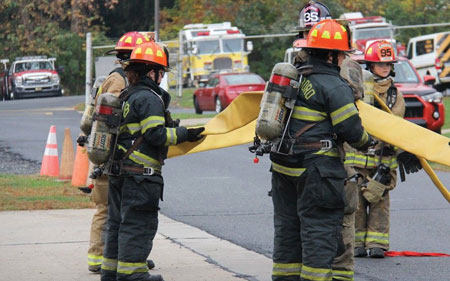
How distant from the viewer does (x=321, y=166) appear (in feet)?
22.1

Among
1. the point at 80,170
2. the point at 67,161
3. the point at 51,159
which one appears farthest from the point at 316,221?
the point at 51,159

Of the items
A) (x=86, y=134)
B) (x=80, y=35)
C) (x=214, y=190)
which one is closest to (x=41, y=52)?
(x=80, y=35)

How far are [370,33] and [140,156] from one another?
3536 centimetres

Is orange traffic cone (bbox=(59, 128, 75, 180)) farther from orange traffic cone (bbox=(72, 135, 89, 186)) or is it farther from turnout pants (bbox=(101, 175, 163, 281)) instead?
turnout pants (bbox=(101, 175, 163, 281))

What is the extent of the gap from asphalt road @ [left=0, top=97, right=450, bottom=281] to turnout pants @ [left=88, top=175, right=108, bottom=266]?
1.77 m

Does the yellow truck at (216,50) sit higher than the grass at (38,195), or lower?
lower

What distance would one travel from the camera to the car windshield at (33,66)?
4662cm

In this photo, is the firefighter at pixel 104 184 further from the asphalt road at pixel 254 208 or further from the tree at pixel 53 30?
the tree at pixel 53 30

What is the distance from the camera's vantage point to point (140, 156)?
7383mm

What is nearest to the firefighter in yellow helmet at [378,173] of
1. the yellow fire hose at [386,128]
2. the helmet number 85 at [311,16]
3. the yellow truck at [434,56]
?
the yellow fire hose at [386,128]

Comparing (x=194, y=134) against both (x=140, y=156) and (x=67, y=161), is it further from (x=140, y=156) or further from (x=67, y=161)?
(x=67, y=161)

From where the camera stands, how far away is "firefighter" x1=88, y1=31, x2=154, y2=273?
26.9ft

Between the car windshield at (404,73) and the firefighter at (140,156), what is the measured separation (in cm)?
1622

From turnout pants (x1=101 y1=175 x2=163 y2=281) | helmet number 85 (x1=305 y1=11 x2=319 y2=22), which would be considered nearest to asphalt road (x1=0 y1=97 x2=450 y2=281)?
turnout pants (x1=101 y1=175 x2=163 y2=281)
